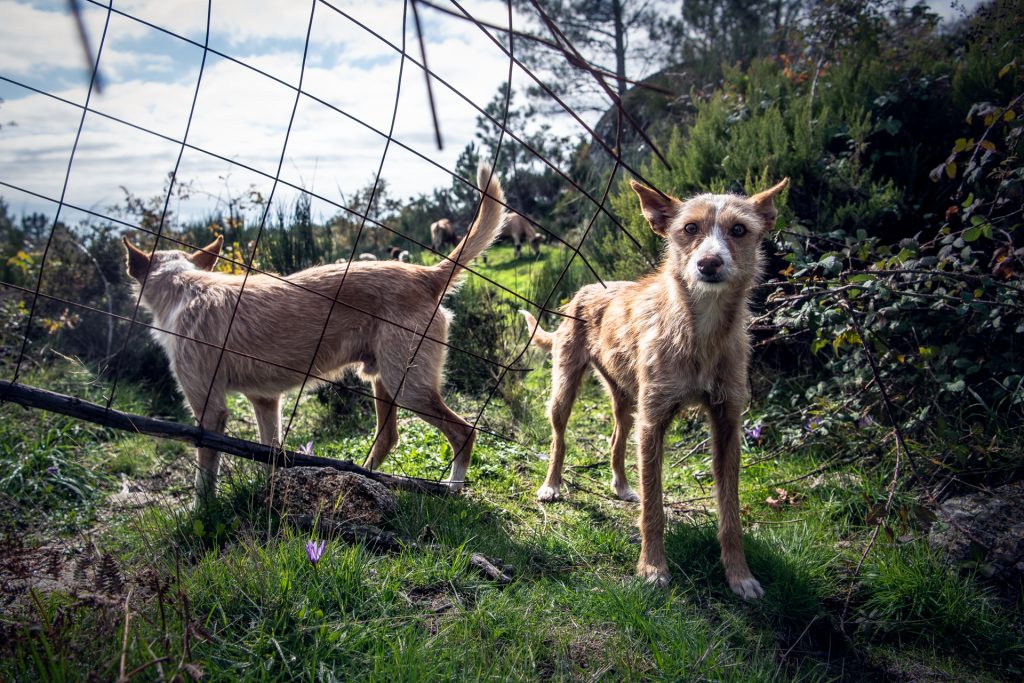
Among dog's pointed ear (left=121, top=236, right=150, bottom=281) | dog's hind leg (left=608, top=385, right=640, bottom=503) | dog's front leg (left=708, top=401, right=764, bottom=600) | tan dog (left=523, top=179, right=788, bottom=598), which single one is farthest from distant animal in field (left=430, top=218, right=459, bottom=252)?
dog's front leg (left=708, top=401, right=764, bottom=600)

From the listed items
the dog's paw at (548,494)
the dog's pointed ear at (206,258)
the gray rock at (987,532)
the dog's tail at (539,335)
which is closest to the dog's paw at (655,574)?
the dog's paw at (548,494)

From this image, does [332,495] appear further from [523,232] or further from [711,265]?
[523,232]

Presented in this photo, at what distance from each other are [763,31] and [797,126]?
12.5 meters

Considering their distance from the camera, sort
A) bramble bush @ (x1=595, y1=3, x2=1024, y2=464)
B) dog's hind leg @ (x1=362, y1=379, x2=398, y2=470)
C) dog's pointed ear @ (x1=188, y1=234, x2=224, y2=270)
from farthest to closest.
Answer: dog's pointed ear @ (x1=188, y1=234, x2=224, y2=270) < dog's hind leg @ (x1=362, y1=379, x2=398, y2=470) < bramble bush @ (x1=595, y1=3, x2=1024, y2=464)

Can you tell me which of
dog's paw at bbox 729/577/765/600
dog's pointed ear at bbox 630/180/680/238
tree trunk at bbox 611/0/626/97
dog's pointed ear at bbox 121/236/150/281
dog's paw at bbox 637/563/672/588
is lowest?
dog's paw at bbox 729/577/765/600

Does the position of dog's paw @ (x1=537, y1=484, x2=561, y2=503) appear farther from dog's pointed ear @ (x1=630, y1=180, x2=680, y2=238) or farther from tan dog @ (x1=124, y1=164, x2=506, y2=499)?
dog's pointed ear @ (x1=630, y1=180, x2=680, y2=238)

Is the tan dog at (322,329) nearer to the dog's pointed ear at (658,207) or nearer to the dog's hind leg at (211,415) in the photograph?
the dog's hind leg at (211,415)

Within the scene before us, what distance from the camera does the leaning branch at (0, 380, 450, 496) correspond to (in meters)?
3.43

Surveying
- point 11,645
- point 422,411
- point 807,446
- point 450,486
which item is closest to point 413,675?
point 11,645

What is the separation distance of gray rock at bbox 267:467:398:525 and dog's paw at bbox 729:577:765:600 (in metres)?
1.75

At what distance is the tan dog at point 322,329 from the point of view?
14.6 feet

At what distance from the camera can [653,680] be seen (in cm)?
252

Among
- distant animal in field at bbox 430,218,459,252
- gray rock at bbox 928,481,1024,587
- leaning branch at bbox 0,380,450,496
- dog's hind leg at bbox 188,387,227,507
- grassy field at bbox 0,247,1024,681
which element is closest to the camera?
grassy field at bbox 0,247,1024,681

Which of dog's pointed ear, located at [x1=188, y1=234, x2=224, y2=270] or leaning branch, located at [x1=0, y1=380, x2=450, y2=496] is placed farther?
dog's pointed ear, located at [x1=188, y1=234, x2=224, y2=270]
